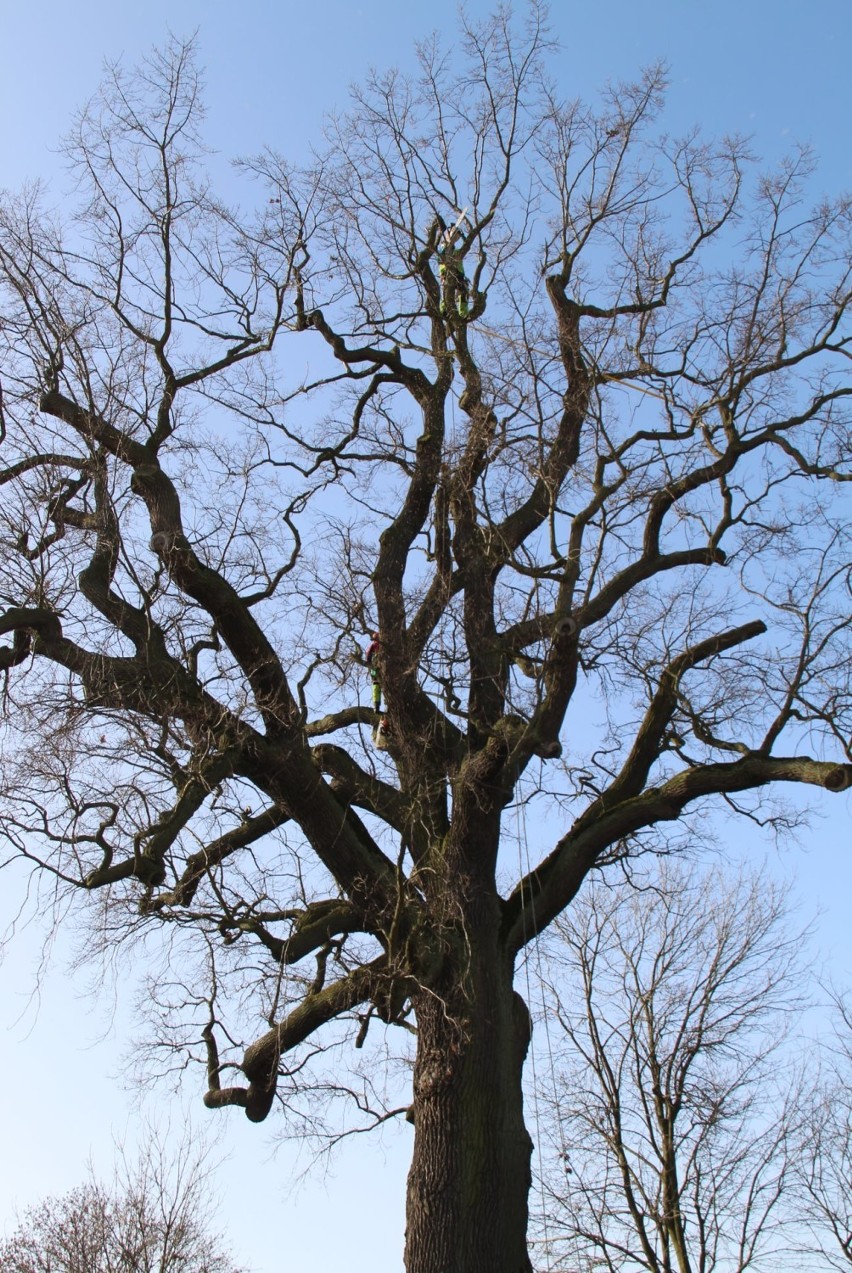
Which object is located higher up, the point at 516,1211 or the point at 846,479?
the point at 846,479

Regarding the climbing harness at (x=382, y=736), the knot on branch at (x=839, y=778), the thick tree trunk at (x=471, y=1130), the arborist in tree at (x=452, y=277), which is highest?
the arborist in tree at (x=452, y=277)

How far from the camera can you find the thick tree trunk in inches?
296

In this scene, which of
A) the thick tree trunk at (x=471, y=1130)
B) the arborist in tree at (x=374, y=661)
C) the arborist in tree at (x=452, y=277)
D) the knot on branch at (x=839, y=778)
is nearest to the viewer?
the thick tree trunk at (x=471, y=1130)

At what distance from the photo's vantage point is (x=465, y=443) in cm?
931

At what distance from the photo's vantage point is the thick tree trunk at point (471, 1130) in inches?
296

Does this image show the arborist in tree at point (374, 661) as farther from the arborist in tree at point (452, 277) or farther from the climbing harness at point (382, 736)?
the arborist in tree at point (452, 277)

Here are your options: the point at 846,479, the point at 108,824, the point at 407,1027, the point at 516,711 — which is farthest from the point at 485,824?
the point at 846,479

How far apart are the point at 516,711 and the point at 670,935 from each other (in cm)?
830

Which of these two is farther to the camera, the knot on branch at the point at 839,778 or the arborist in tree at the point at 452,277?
the arborist in tree at the point at 452,277

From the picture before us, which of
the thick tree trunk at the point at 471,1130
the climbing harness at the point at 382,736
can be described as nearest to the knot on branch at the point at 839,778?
the thick tree trunk at the point at 471,1130

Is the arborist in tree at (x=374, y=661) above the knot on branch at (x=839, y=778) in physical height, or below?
above

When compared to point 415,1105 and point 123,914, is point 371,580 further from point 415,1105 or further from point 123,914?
point 415,1105

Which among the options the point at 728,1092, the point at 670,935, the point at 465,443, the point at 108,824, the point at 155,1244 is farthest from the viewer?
the point at 155,1244

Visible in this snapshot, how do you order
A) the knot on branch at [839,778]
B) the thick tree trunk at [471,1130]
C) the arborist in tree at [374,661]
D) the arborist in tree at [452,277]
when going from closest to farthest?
the thick tree trunk at [471,1130]
the knot on branch at [839,778]
the arborist in tree at [374,661]
the arborist in tree at [452,277]
